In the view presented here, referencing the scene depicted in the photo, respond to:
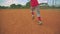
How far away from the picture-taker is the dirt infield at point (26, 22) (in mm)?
2322

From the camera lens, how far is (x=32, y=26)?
2346mm

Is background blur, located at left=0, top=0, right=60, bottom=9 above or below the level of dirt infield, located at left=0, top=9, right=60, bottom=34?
above

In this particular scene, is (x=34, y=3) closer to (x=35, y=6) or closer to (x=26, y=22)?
(x=35, y=6)

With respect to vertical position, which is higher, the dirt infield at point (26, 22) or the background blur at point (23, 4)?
the background blur at point (23, 4)

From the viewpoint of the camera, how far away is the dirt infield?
2.32 metres

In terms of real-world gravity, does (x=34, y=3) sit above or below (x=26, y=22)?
above

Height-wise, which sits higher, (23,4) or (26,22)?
(23,4)

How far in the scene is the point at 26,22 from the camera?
2381mm

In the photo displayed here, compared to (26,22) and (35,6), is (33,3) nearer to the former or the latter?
(35,6)

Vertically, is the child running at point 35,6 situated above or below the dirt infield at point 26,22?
above

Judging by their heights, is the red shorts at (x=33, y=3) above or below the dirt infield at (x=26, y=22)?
above

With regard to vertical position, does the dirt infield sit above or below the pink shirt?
below

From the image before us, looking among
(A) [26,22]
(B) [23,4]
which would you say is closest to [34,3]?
(B) [23,4]

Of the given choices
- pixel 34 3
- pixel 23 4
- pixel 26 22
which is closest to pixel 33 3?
pixel 34 3
